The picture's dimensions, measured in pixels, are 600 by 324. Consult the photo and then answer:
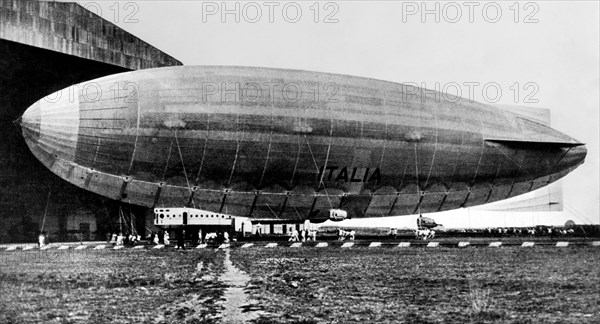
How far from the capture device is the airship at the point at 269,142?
94.5ft

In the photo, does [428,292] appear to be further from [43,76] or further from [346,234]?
[43,76]

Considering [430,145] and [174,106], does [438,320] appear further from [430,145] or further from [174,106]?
[430,145]

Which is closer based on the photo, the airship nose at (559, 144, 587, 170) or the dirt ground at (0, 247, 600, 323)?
the dirt ground at (0, 247, 600, 323)

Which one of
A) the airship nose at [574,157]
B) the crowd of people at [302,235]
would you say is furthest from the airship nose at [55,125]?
the airship nose at [574,157]

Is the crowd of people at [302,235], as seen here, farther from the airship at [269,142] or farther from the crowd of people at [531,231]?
the crowd of people at [531,231]

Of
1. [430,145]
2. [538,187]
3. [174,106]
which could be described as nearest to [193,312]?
[174,106]

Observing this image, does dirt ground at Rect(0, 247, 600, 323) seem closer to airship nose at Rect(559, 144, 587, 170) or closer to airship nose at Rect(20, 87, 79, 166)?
airship nose at Rect(20, 87, 79, 166)

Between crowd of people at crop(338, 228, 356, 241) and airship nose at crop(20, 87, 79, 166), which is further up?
airship nose at crop(20, 87, 79, 166)

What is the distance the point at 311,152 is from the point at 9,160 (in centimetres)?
2382

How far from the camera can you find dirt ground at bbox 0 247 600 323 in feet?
29.6

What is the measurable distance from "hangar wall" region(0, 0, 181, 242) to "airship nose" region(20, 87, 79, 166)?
15.0 m

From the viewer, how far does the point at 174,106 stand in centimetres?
2911

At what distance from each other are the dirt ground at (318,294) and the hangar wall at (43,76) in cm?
2901

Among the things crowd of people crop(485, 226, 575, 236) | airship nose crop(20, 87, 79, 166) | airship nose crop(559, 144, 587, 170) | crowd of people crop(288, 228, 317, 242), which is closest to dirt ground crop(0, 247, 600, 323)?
airship nose crop(20, 87, 79, 166)
